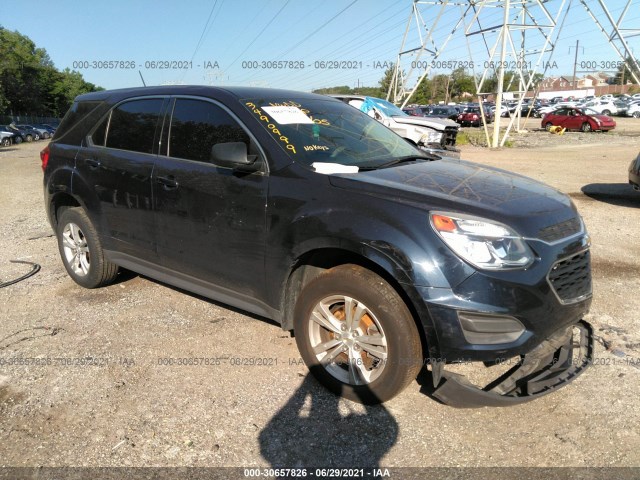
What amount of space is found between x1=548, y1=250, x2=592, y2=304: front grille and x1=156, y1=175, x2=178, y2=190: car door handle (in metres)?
2.60

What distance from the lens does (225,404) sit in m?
3.08

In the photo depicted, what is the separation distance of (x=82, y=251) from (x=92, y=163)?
954 mm

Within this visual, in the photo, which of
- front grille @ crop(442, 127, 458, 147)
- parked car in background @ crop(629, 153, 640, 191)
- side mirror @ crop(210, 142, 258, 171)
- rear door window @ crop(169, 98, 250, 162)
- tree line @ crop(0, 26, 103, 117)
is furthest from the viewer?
tree line @ crop(0, 26, 103, 117)

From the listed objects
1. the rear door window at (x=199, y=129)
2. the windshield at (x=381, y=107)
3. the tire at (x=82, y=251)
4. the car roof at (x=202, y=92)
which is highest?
the windshield at (x=381, y=107)

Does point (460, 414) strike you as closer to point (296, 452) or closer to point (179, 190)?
point (296, 452)

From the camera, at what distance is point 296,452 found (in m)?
2.66

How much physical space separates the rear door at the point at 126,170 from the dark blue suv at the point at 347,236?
0.06ft

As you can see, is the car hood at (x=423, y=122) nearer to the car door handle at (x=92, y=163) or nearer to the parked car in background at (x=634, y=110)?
the car door handle at (x=92, y=163)

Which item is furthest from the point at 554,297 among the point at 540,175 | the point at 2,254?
the point at 540,175

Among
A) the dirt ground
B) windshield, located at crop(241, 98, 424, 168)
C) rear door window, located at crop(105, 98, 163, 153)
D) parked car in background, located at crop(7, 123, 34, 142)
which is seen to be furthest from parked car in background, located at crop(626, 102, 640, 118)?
parked car in background, located at crop(7, 123, 34, 142)

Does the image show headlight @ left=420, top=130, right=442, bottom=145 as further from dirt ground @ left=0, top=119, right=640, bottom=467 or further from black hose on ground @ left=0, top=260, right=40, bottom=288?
black hose on ground @ left=0, top=260, right=40, bottom=288

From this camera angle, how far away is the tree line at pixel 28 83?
5833cm

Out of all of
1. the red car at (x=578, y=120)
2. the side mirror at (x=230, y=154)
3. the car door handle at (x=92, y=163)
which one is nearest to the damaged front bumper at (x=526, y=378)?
the side mirror at (x=230, y=154)

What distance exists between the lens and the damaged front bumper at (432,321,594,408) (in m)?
2.66
